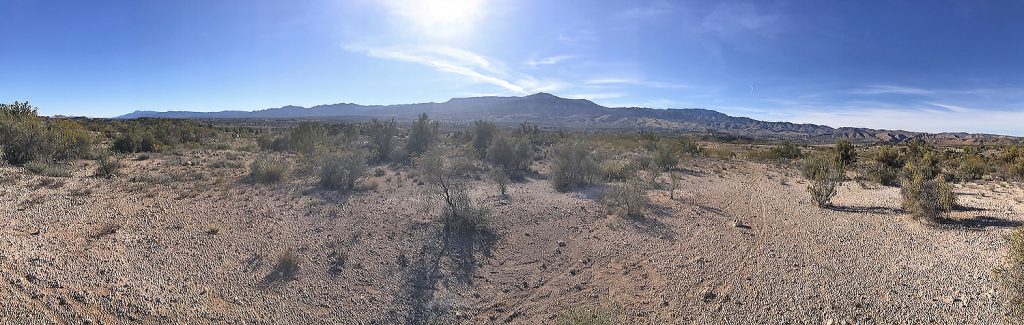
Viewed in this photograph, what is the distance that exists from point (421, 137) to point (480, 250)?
2100cm

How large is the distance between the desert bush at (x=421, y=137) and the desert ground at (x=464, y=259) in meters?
14.2

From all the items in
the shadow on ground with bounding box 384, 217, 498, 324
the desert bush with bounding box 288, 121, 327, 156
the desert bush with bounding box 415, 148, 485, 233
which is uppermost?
the desert bush with bounding box 288, 121, 327, 156

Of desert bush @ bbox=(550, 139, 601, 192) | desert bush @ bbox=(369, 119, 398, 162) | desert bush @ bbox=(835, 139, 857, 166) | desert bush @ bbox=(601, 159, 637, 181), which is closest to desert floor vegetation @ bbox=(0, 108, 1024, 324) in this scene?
desert bush @ bbox=(550, 139, 601, 192)

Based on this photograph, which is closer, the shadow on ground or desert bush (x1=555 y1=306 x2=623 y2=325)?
desert bush (x1=555 y1=306 x2=623 y2=325)

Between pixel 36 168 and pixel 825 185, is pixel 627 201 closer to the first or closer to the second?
pixel 825 185

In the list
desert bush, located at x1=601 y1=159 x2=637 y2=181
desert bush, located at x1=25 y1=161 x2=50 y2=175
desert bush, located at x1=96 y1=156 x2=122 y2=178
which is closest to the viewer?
desert bush, located at x1=25 y1=161 x2=50 y2=175

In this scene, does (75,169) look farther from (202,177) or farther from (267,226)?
(267,226)

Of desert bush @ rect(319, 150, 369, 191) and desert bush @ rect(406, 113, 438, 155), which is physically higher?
desert bush @ rect(406, 113, 438, 155)

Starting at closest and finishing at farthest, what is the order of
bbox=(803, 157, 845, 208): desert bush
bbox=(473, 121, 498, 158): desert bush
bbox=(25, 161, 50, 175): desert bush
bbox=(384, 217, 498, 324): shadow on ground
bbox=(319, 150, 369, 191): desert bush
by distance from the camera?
bbox=(384, 217, 498, 324): shadow on ground
bbox=(803, 157, 845, 208): desert bush
bbox=(25, 161, 50, 175): desert bush
bbox=(319, 150, 369, 191): desert bush
bbox=(473, 121, 498, 158): desert bush

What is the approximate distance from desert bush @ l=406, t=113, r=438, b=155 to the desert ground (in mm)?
14187

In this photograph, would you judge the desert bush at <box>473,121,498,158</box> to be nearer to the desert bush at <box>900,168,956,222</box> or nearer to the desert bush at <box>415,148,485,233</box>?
the desert bush at <box>415,148,485,233</box>

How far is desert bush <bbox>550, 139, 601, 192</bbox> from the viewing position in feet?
59.3

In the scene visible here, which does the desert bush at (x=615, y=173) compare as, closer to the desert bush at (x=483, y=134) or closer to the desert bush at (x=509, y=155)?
the desert bush at (x=509, y=155)

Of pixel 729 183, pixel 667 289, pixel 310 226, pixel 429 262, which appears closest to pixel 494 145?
pixel 729 183
